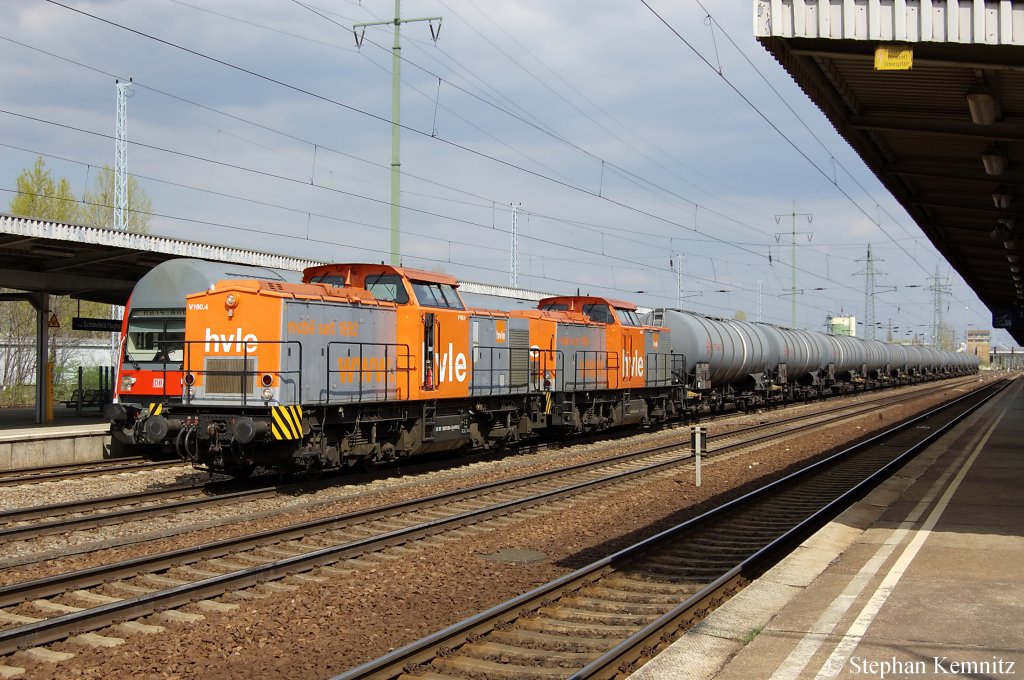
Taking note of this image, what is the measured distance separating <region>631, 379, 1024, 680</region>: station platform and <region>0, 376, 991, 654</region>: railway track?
411 centimetres

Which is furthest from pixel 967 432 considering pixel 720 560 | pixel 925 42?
pixel 925 42

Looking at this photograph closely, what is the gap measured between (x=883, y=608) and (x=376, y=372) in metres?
9.37

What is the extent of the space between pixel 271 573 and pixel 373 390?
A: 6021mm

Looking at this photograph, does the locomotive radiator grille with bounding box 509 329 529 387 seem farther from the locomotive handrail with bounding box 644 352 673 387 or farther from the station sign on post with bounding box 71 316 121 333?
the station sign on post with bounding box 71 316 121 333

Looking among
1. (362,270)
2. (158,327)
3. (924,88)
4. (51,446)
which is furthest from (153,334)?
(924,88)

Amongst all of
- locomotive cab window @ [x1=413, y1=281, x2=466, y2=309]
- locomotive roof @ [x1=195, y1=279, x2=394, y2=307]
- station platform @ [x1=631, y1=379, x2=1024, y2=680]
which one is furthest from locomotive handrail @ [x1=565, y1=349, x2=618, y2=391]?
station platform @ [x1=631, y1=379, x2=1024, y2=680]

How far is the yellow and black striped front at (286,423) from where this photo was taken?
12125 millimetres

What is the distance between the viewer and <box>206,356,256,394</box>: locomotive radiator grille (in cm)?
1262

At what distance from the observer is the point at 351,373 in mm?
13609

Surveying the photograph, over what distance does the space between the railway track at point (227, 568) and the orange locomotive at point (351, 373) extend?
7.70 ft

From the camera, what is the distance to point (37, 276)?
21.1m

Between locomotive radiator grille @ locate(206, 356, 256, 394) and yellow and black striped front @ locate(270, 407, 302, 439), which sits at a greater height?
locomotive radiator grille @ locate(206, 356, 256, 394)

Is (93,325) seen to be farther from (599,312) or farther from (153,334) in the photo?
(599,312)

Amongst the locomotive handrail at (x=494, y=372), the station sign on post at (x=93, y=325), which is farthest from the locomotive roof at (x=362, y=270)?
the station sign on post at (x=93, y=325)
